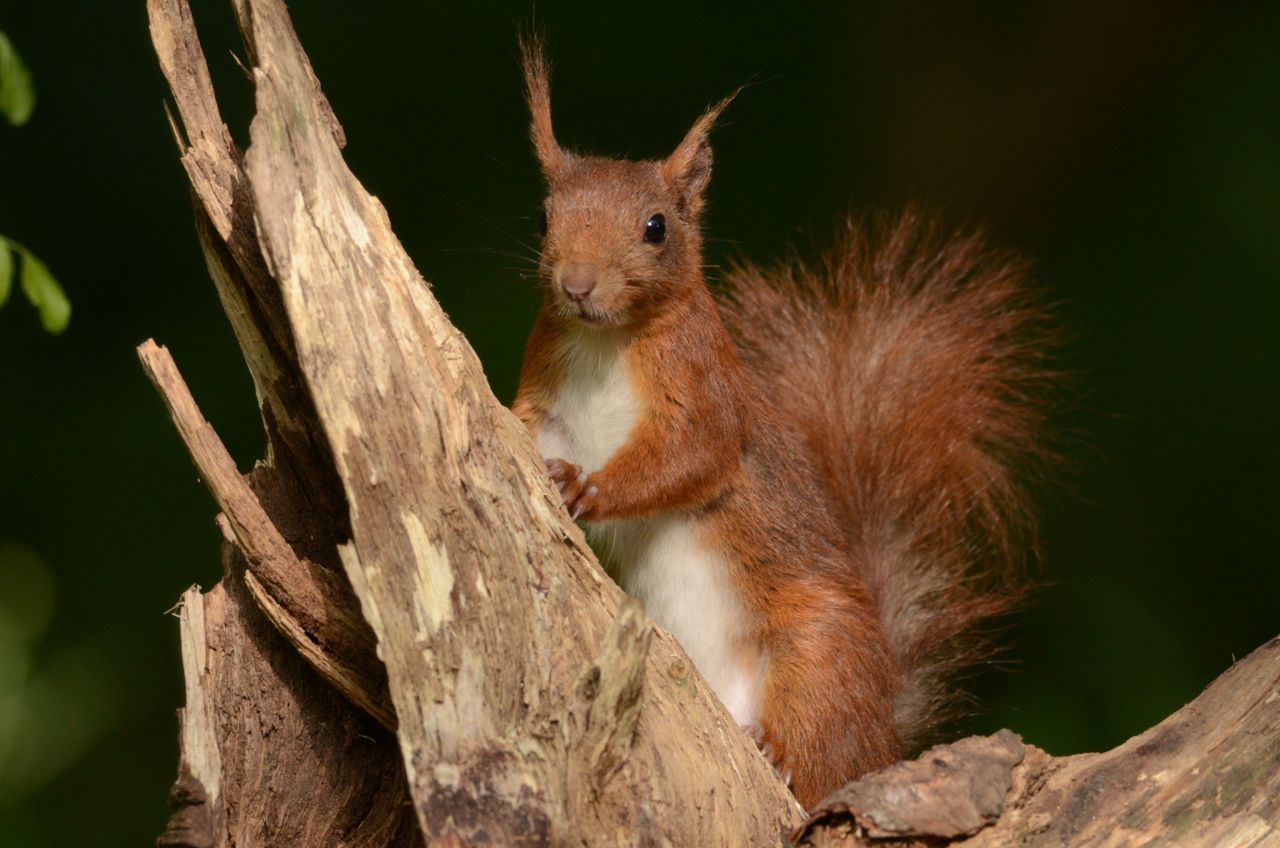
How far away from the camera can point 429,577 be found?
1345mm

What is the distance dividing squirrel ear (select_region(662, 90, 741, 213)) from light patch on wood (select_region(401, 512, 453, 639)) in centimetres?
84

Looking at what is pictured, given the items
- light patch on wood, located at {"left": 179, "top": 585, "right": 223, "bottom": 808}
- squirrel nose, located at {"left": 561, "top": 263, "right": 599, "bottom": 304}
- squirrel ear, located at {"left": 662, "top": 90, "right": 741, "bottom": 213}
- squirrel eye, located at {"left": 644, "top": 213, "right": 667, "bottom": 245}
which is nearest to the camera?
light patch on wood, located at {"left": 179, "top": 585, "right": 223, "bottom": 808}

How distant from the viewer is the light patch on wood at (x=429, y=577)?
4.36 ft

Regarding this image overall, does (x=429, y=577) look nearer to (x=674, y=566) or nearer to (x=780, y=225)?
(x=674, y=566)

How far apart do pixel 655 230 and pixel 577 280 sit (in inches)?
7.4

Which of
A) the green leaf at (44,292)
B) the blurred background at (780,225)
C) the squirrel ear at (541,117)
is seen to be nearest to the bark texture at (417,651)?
the green leaf at (44,292)

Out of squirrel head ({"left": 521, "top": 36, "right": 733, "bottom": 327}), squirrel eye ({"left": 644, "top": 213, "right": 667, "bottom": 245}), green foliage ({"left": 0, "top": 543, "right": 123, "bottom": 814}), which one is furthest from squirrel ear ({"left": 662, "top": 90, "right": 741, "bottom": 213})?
green foliage ({"left": 0, "top": 543, "right": 123, "bottom": 814})

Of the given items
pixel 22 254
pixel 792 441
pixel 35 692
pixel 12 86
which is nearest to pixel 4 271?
pixel 22 254

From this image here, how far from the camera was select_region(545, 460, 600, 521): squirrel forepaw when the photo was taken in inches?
71.6

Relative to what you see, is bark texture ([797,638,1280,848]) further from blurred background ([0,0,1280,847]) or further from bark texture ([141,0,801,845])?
blurred background ([0,0,1280,847])

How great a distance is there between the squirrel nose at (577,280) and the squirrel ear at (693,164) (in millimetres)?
294

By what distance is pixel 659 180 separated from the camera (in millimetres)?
1967

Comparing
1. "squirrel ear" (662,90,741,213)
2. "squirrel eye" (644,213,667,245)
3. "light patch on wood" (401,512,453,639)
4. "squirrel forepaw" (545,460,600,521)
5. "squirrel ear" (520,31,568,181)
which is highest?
"squirrel ear" (520,31,568,181)

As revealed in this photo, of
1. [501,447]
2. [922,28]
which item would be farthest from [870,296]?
[501,447]
